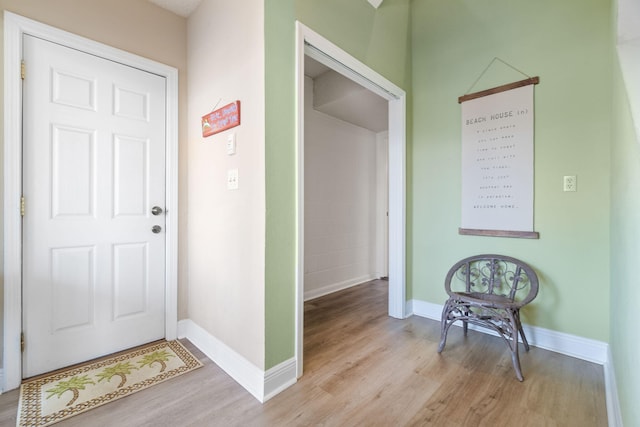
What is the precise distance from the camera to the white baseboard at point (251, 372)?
61.4 inches

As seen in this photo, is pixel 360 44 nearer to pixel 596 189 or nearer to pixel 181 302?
pixel 596 189

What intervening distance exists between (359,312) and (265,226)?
1.72 m

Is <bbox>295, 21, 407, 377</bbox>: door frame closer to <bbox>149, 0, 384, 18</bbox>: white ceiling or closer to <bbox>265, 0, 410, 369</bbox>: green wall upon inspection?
<bbox>265, 0, 410, 369</bbox>: green wall

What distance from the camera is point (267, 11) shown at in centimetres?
155

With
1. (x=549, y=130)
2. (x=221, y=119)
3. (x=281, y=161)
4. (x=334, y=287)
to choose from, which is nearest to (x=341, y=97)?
(x=221, y=119)

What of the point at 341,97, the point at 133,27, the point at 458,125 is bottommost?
the point at 458,125

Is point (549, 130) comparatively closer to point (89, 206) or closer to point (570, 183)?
point (570, 183)

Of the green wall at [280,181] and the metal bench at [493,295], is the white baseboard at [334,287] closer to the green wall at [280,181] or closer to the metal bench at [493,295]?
the metal bench at [493,295]

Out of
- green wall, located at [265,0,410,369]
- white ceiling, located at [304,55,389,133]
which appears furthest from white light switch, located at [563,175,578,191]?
green wall, located at [265,0,410,369]

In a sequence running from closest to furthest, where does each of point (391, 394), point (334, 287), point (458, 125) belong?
1. point (391, 394)
2. point (458, 125)
3. point (334, 287)

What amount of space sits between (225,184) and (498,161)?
2.10 meters

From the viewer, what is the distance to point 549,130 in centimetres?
207

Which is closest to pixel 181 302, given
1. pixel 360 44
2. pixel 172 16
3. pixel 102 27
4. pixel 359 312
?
pixel 359 312

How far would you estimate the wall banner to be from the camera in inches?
84.5
